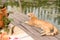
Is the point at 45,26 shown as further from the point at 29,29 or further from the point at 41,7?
the point at 41,7

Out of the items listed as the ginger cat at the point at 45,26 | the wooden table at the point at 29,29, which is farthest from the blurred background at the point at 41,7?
the ginger cat at the point at 45,26

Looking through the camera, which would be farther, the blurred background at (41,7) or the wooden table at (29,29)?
the blurred background at (41,7)

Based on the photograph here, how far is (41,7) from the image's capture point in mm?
3307

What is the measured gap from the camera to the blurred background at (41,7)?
3094 mm

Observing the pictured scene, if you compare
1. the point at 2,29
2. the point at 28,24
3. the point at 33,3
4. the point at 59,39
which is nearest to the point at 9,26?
the point at 2,29

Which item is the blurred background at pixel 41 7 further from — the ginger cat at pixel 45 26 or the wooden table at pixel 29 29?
the ginger cat at pixel 45 26

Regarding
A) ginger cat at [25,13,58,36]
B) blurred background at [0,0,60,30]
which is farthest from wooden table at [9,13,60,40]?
blurred background at [0,0,60,30]

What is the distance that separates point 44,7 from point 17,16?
84 centimetres

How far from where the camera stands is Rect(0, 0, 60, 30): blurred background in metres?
3.09

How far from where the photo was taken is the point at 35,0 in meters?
3.37

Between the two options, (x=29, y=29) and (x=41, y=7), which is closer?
(x=29, y=29)

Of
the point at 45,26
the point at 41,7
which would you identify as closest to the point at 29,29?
the point at 45,26

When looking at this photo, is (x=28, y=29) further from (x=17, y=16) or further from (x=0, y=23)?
(x=17, y=16)

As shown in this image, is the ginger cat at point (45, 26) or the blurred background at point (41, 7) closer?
the ginger cat at point (45, 26)
